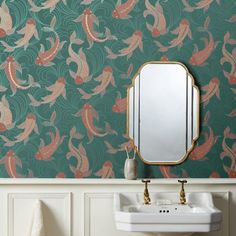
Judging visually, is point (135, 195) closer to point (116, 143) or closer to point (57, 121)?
point (116, 143)

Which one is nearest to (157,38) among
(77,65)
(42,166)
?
(77,65)

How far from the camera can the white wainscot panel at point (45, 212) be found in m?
4.00

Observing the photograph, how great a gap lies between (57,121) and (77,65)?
0.40 metres

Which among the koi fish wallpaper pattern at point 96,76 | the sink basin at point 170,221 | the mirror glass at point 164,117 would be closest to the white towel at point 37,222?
the koi fish wallpaper pattern at point 96,76

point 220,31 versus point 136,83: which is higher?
point 220,31

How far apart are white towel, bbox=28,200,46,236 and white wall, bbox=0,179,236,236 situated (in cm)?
6

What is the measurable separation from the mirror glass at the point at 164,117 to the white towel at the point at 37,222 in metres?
0.76

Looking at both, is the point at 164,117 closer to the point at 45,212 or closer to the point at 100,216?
the point at 100,216

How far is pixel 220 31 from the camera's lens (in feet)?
13.4

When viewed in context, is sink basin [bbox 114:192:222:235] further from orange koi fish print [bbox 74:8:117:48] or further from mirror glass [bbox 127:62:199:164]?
orange koi fish print [bbox 74:8:117:48]

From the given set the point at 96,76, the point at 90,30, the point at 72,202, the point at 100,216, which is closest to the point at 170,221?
the point at 100,216

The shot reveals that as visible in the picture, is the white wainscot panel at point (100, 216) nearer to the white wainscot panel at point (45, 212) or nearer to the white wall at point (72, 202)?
the white wall at point (72, 202)

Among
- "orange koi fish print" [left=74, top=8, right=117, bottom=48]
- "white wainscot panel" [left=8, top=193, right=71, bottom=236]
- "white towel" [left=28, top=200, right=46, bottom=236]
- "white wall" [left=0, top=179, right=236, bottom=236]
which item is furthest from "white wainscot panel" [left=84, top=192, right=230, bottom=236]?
"orange koi fish print" [left=74, top=8, right=117, bottom=48]

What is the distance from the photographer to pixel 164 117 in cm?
405
